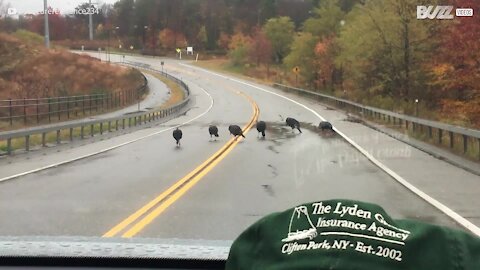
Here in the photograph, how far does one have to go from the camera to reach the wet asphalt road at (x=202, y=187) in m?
8.84

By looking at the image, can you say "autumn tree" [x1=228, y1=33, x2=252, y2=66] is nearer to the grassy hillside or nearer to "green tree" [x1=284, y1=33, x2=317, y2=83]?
"green tree" [x1=284, y1=33, x2=317, y2=83]

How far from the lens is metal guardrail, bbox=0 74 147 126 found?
3690 centimetres

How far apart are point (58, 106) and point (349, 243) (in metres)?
42.8

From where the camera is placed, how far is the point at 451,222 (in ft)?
29.6

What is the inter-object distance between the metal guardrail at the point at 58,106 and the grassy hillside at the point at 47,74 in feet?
11.5

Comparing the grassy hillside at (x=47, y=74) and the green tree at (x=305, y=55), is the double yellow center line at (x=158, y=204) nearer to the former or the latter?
the grassy hillside at (x=47, y=74)

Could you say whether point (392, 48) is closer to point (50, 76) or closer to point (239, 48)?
point (50, 76)

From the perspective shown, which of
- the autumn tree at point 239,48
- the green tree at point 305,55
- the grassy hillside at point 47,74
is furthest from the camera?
the autumn tree at point 239,48

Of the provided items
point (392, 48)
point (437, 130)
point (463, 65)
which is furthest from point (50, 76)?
point (437, 130)

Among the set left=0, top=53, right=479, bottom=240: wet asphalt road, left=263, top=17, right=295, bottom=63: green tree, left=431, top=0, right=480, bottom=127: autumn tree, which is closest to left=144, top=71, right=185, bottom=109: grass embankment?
left=263, top=17, right=295, bottom=63: green tree

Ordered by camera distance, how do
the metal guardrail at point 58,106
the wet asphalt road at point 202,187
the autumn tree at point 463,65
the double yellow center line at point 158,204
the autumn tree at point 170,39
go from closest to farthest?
the double yellow center line at point 158,204 → the wet asphalt road at point 202,187 → the autumn tree at point 463,65 → the metal guardrail at point 58,106 → the autumn tree at point 170,39

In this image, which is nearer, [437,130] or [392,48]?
[437,130]

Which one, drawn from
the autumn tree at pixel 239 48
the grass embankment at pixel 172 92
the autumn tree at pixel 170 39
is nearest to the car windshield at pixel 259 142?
the grass embankment at pixel 172 92

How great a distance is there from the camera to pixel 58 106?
42.9 m
